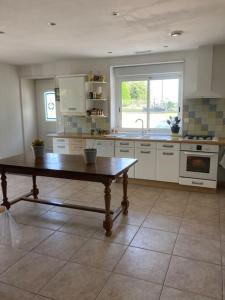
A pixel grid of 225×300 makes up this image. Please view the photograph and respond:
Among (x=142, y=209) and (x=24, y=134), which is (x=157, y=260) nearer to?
(x=142, y=209)

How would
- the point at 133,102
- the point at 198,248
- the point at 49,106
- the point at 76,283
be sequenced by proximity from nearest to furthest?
the point at 76,283, the point at 198,248, the point at 133,102, the point at 49,106

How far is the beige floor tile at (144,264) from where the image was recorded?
6.97 ft

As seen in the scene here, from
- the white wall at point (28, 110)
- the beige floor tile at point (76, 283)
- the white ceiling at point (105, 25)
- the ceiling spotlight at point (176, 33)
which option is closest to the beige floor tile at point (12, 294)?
the beige floor tile at point (76, 283)

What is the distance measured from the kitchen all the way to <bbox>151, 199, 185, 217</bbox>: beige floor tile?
0.02 metres

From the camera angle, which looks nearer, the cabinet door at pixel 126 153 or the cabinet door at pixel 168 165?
the cabinet door at pixel 168 165

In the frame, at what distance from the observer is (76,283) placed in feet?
6.66

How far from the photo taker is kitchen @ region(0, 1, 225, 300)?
2.13 metres

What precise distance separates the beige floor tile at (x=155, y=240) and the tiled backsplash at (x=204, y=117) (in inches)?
93.5

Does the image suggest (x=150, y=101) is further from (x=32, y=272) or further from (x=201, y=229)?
(x=32, y=272)

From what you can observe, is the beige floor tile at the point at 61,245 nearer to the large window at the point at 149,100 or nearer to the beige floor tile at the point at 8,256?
the beige floor tile at the point at 8,256

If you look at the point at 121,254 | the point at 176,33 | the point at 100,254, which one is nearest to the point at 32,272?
the point at 100,254

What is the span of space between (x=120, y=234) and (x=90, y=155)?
0.99 metres

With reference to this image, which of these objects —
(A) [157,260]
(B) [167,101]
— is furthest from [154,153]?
(A) [157,260]

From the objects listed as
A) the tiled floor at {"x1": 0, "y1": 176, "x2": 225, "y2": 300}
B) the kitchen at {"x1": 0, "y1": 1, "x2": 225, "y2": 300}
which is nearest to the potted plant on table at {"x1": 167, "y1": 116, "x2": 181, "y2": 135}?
the kitchen at {"x1": 0, "y1": 1, "x2": 225, "y2": 300}
